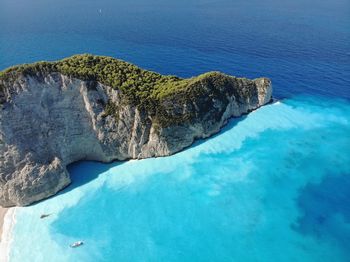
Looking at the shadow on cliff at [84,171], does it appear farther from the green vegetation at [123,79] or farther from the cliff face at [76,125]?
the green vegetation at [123,79]

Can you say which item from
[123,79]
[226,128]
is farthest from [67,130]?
[226,128]

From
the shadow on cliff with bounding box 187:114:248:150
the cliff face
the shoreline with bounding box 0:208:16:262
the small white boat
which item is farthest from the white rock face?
the small white boat

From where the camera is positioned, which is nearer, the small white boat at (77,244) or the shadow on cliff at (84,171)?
the small white boat at (77,244)

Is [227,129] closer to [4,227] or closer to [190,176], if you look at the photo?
[190,176]

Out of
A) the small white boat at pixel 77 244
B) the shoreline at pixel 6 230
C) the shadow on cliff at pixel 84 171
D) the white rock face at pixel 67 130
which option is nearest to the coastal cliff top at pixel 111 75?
the white rock face at pixel 67 130

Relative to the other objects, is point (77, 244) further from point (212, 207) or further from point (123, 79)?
point (123, 79)

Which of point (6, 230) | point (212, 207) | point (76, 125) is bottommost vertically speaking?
point (6, 230)
